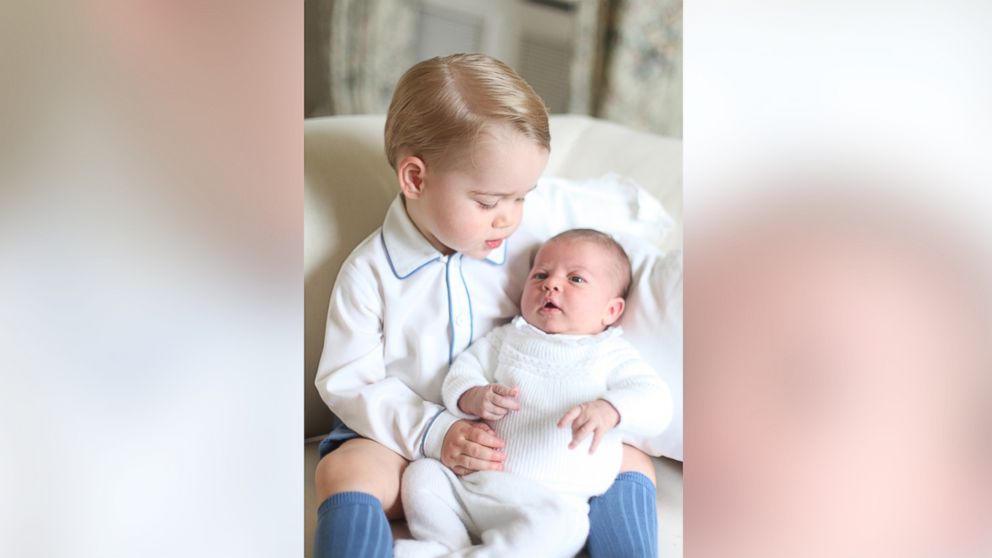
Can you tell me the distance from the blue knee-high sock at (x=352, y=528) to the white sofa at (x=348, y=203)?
0.03 metres

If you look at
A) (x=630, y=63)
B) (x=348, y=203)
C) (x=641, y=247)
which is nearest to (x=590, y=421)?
(x=641, y=247)

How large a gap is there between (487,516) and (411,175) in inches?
12.9

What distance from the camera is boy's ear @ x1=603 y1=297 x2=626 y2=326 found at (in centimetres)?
79

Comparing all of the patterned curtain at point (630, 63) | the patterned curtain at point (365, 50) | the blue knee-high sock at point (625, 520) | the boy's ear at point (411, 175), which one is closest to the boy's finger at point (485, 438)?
the blue knee-high sock at point (625, 520)

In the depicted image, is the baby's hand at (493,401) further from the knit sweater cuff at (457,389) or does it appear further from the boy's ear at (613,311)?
the boy's ear at (613,311)

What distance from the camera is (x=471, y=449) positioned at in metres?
0.73

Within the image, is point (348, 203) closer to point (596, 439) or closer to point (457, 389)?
point (457, 389)

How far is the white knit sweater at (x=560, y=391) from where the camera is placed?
0.72 meters

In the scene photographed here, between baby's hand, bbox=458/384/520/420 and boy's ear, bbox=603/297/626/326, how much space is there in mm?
124

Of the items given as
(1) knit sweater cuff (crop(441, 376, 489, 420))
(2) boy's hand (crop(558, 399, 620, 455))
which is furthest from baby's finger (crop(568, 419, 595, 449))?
(1) knit sweater cuff (crop(441, 376, 489, 420))

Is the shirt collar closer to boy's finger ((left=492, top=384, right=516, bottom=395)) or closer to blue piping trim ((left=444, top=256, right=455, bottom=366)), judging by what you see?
blue piping trim ((left=444, top=256, right=455, bottom=366))
